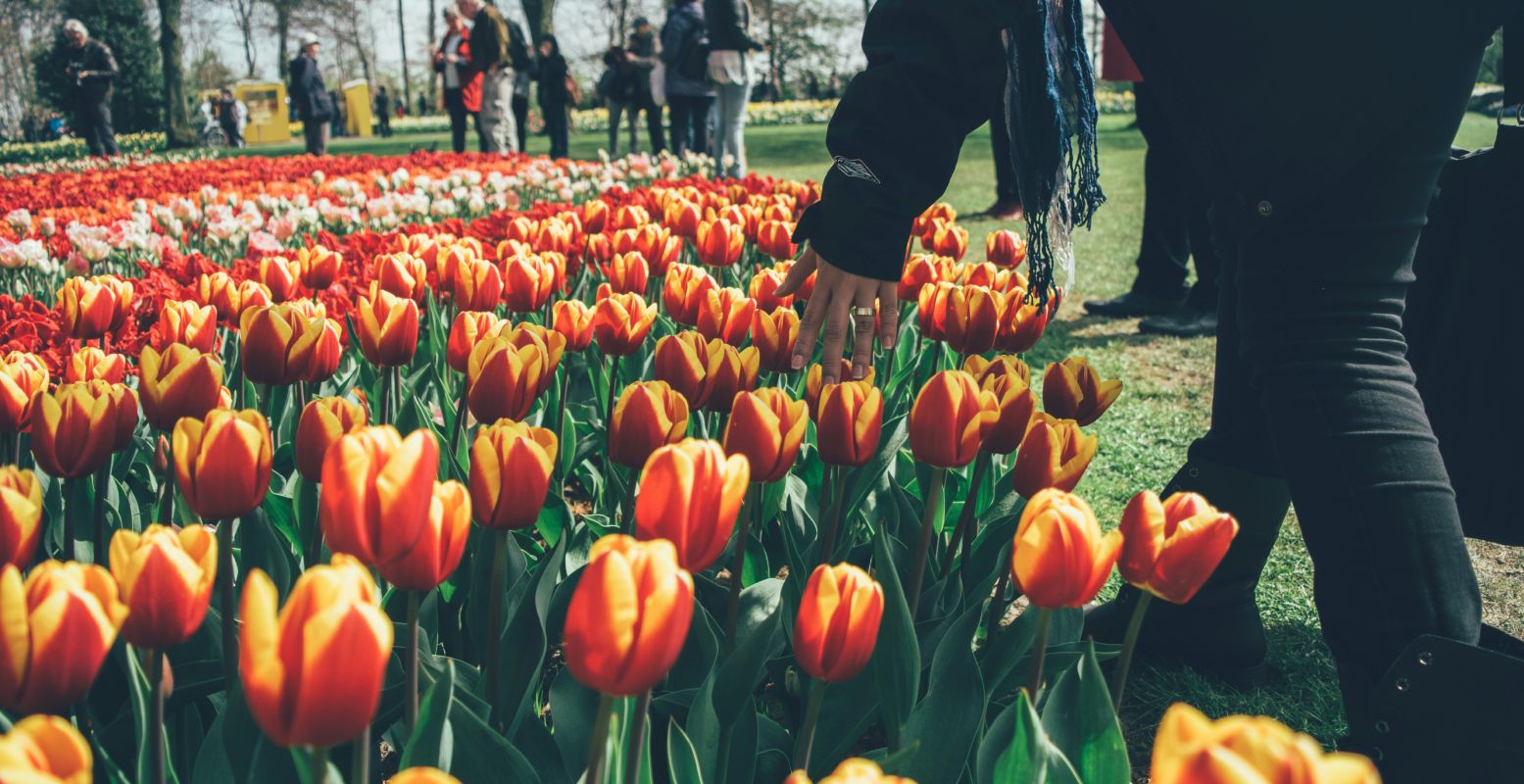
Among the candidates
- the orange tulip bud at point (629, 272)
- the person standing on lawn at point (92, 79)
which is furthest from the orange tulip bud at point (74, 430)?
the person standing on lawn at point (92, 79)

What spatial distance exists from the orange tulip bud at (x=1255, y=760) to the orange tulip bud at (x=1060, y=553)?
0.41m

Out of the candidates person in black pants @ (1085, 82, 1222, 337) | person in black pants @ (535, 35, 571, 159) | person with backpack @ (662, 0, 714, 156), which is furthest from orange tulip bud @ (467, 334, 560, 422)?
person in black pants @ (535, 35, 571, 159)

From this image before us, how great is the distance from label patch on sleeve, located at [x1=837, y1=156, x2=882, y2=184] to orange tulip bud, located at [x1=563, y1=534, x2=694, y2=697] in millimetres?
962

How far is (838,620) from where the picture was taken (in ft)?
3.11

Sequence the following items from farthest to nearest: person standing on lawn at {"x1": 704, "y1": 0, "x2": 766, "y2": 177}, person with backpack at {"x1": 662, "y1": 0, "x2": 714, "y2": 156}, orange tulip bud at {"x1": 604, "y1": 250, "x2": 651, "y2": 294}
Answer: person with backpack at {"x1": 662, "y1": 0, "x2": 714, "y2": 156}, person standing on lawn at {"x1": 704, "y1": 0, "x2": 766, "y2": 177}, orange tulip bud at {"x1": 604, "y1": 250, "x2": 651, "y2": 294}

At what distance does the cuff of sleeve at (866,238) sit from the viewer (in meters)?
1.59

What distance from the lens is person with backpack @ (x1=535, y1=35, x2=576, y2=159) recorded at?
12328mm

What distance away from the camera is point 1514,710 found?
1.29m

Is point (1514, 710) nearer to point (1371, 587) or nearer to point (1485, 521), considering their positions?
point (1371, 587)

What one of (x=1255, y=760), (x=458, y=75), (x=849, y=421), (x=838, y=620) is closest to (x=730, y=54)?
(x=458, y=75)

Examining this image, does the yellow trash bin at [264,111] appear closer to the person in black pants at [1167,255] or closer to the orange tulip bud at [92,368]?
the person in black pants at [1167,255]

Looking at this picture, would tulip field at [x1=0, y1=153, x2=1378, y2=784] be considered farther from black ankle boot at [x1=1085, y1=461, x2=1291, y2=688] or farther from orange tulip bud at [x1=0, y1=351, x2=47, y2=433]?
black ankle boot at [x1=1085, y1=461, x2=1291, y2=688]

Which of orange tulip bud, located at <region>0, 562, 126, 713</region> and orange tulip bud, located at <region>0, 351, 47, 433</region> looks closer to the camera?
orange tulip bud, located at <region>0, 562, 126, 713</region>

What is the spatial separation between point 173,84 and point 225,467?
93.8 feet
